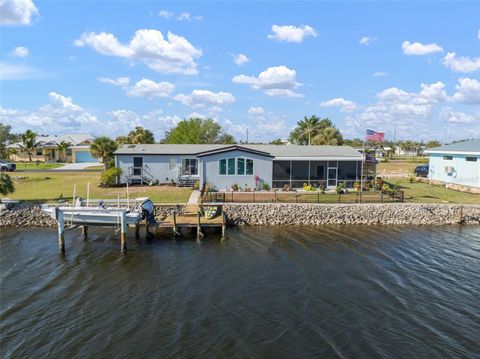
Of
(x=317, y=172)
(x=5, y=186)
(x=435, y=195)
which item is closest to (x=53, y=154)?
(x=5, y=186)

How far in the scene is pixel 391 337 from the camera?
37.9ft

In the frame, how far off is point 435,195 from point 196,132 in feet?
136

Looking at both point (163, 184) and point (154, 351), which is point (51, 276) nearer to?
point (154, 351)

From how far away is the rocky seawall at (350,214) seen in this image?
977 inches

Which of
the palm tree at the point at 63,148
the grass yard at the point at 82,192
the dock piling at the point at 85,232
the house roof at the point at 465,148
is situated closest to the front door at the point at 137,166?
the grass yard at the point at 82,192

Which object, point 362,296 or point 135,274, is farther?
point 135,274

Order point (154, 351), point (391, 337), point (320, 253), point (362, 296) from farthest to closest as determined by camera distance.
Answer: point (320, 253) < point (362, 296) < point (391, 337) < point (154, 351)

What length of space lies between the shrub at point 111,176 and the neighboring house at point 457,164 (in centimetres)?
3075

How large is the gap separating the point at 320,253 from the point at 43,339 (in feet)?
41.9

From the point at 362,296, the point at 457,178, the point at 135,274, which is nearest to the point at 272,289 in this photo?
the point at 362,296

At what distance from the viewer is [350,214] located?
2544 cm

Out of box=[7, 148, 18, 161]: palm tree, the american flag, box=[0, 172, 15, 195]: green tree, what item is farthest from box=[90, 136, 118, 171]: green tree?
box=[7, 148, 18, 161]: palm tree

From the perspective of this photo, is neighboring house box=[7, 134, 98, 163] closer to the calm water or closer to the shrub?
the shrub

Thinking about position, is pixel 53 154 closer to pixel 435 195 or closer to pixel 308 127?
pixel 308 127
